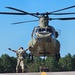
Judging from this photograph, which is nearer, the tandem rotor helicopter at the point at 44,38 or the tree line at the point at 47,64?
the tandem rotor helicopter at the point at 44,38

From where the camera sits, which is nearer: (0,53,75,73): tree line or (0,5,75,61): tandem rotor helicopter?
(0,5,75,61): tandem rotor helicopter

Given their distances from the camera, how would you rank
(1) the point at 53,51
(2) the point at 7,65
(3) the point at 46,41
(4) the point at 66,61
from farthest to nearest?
(4) the point at 66,61, (2) the point at 7,65, (1) the point at 53,51, (3) the point at 46,41

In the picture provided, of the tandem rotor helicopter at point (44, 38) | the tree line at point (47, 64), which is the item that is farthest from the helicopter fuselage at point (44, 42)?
the tree line at point (47, 64)

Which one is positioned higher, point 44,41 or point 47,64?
point 47,64

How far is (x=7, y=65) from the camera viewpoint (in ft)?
451

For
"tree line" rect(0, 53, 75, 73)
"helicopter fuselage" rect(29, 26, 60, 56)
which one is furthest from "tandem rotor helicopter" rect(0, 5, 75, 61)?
"tree line" rect(0, 53, 75, 73)

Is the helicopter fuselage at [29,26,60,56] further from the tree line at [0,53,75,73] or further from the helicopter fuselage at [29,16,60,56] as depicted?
the tree line at [0,53,75,73]

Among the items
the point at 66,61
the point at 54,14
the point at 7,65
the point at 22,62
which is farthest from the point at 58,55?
the point at 66,61

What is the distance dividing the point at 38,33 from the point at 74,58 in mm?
125241

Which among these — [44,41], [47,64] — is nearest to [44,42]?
[44,41]

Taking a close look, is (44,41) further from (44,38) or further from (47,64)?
(47,64)

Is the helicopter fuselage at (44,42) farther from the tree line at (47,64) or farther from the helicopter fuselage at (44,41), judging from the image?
the tree line at (47,64)

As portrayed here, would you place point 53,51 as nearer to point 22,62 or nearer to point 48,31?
point 48,31

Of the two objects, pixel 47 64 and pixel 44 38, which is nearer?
pixel 44 38
